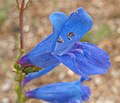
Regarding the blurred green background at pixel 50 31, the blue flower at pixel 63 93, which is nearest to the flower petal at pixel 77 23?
the blue flower at pixel 63 93

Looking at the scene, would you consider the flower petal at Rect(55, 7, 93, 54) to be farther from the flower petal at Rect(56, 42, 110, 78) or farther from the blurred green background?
the blurred green background

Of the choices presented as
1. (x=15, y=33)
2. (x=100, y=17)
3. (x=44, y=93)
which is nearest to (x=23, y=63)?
(x=44, y=93)

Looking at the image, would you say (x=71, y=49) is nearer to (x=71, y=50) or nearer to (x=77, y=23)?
(x=71, y=50)

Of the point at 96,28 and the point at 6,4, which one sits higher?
the point at 6,4

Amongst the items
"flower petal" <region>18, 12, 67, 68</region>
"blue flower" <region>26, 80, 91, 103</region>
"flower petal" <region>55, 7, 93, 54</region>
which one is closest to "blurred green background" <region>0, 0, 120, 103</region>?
"blue flower" <region>26, 80, 91, 103</region>

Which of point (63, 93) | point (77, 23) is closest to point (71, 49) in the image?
point (77, 23)

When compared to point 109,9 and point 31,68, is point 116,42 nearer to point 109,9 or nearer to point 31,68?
point 109,9

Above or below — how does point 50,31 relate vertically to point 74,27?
below
